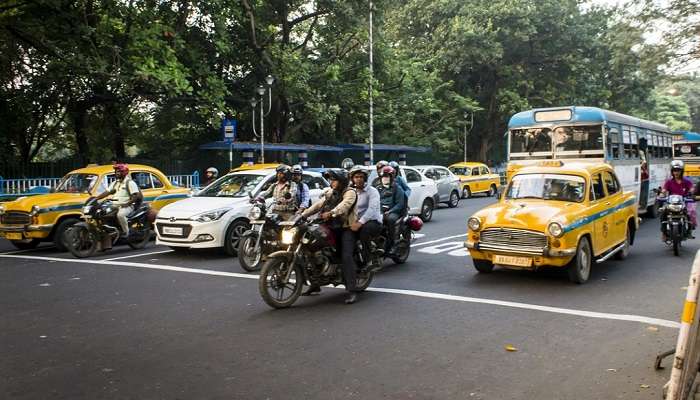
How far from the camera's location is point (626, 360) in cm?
525

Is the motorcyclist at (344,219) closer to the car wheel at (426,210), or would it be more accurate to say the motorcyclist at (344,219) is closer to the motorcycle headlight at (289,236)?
the motorcycle headlight at (289,236)

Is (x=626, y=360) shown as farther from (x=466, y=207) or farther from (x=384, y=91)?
(x=384, y=91)

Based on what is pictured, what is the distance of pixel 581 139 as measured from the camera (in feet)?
49.4

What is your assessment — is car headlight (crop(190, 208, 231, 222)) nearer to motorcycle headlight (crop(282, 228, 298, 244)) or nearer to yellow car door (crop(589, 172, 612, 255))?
motorcycle headlight (crop(282, 228, 298, 244))

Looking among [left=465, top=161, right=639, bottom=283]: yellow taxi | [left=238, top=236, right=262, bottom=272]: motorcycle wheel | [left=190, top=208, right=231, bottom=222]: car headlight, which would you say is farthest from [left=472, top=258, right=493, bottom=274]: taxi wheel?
[left=190, top=208, right=231, bottom=222]: car headlight

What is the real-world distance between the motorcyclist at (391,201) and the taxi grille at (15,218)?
7.08m

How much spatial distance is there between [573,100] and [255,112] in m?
21.1

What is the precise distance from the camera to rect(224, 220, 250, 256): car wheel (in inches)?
449

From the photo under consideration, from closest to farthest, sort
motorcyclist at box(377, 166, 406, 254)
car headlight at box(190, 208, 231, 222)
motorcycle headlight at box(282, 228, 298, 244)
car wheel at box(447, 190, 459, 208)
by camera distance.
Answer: motorcycle headlight at box(282, 228, 298, 244) < motorcyclist at box(377, 166, 406, 254) < car headlight at box(190, 208, 231, 222) < car wheel at box(447, 190, 459, 208)

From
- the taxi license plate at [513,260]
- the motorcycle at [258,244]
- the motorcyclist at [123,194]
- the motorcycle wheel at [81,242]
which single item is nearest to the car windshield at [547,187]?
the taxi license plate at [513,260]

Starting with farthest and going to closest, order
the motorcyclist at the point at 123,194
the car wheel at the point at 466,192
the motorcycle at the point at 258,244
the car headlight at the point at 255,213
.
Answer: the car wheel at the point at 466,192 → the motorcyclist at the point at 123,194 → the car headlight at the point at 255,213 → the motorcycle at the point at 258,244

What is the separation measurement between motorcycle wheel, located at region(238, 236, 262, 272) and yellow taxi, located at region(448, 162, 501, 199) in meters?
18.7

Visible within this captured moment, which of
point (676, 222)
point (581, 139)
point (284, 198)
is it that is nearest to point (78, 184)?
point (284, 198)

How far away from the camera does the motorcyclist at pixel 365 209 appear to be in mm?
8039
